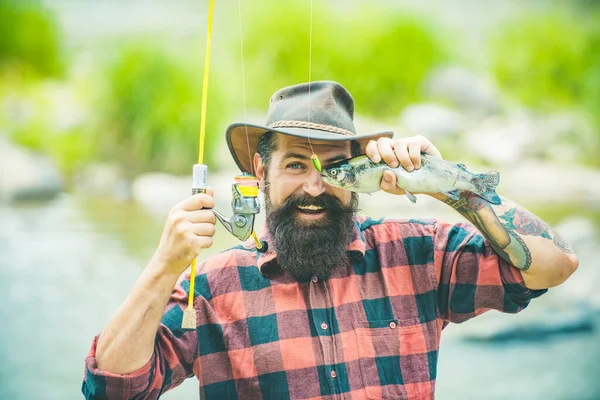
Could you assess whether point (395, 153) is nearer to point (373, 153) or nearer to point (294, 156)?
point (373, 153)

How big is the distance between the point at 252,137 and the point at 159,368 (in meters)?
0.86

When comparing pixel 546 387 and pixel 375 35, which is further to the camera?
pixel 375 35

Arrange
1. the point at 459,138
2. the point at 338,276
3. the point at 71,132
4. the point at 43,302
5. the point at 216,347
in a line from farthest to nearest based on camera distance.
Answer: the point at 459,138 → the point at 71,132 → the point at 43,302 → the point at 338,276 → the point at 216,347

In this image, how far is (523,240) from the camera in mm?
1665

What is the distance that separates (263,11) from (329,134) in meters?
3.04

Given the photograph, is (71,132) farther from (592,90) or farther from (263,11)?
(592,90)

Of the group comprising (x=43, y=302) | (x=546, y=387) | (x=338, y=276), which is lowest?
(x=546, y=387)

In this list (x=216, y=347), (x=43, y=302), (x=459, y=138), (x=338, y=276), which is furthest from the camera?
(x=459, y=138)

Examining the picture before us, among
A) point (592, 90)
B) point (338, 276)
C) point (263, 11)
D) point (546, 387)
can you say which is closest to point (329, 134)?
point (338, 276)

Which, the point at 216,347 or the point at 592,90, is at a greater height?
the point at 592,90

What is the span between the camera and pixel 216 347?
1676 mm

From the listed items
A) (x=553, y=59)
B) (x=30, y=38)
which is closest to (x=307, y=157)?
(x=30, y=38)

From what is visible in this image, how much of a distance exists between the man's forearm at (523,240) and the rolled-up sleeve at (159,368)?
0.91m

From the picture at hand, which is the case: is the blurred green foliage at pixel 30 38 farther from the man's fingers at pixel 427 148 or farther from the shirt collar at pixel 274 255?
the man's fingers at pixel 427 148
